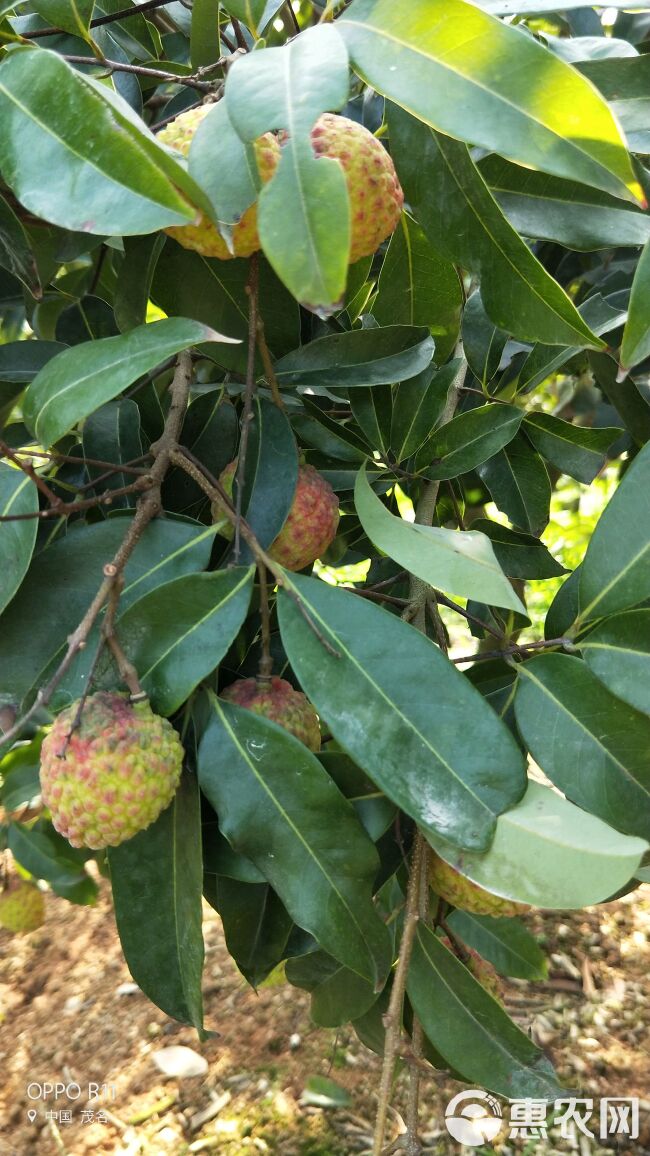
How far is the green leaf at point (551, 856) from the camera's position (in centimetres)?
41

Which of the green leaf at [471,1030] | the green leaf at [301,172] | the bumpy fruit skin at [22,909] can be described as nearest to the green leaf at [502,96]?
the green leaf at [301,172]

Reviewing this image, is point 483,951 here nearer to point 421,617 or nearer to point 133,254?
point 421,617

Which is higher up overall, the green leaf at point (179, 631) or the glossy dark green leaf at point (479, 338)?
the glossy dark green leaf at point (479, 338)

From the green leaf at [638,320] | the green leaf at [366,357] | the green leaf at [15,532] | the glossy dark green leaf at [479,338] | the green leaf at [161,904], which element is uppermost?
the green leaf at [638,320]

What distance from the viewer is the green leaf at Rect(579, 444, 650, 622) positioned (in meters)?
0.56

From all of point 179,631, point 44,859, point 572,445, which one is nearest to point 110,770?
point 179,631

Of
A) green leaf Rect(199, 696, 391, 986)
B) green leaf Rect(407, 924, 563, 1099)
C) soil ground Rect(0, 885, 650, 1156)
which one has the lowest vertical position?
soil ground Rect(0, 885, 650, 1156)

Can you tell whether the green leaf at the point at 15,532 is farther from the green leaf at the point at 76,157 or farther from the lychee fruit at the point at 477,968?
the lychee fruit at the point at 477,968

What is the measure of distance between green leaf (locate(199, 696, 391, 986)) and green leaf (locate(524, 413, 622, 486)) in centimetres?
41

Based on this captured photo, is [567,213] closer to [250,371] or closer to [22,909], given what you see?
[250,371]

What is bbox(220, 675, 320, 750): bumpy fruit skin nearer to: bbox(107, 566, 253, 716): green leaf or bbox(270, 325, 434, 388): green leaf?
bbox(107, 566, 253, 716): green leaf

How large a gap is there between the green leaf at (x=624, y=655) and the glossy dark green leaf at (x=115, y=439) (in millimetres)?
341

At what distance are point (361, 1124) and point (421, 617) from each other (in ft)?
3.52

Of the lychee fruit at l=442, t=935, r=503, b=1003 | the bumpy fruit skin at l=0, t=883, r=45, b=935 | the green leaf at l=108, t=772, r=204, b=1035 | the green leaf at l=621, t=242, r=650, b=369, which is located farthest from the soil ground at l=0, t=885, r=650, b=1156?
the green leaf at l=621, t=242, r=650, b=369
